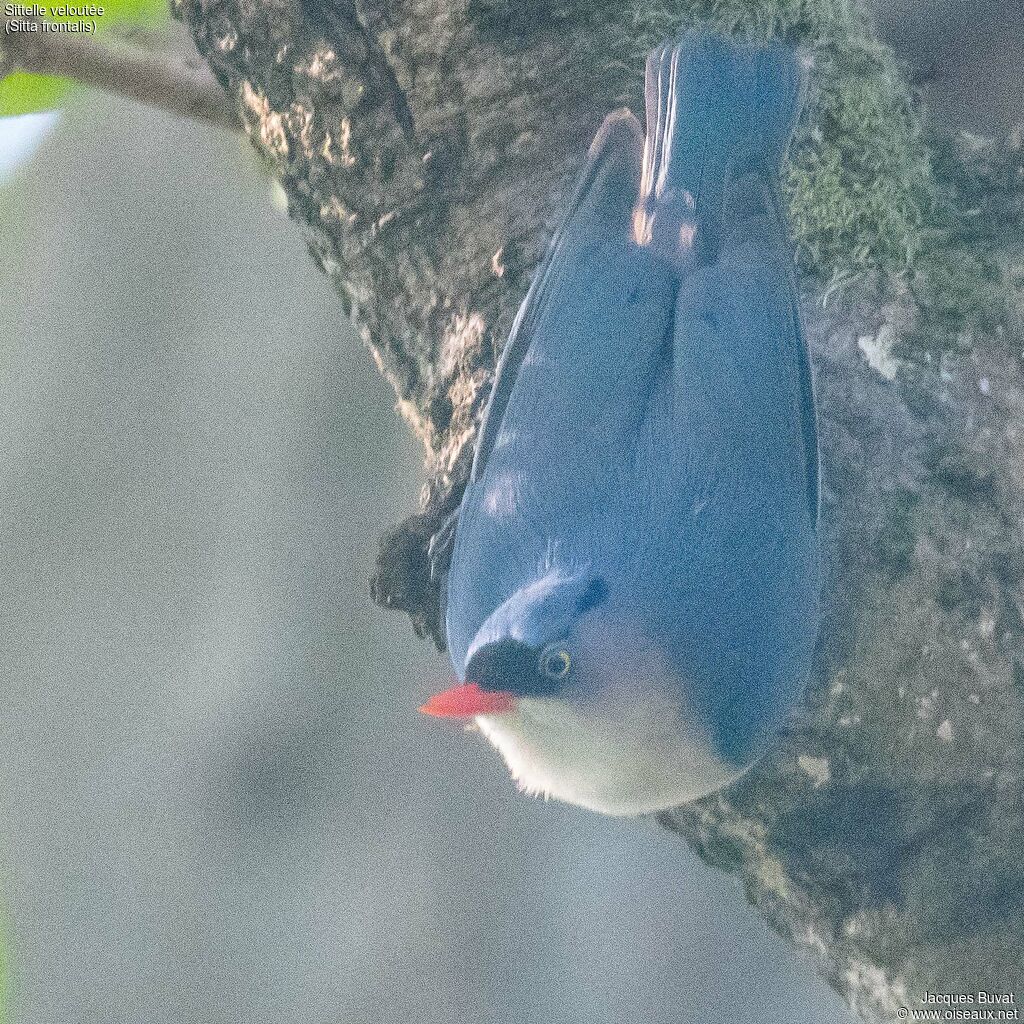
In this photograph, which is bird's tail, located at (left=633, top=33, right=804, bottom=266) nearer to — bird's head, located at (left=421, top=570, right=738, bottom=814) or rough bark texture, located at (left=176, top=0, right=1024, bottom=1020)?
rough bark texture, located at (left=176, top=0, right=1024, bottom=1020)

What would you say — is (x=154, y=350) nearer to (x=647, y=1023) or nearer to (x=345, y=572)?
(x=345, y=572)

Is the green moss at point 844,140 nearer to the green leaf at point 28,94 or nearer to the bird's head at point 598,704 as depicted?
the bird's head at point 598,704

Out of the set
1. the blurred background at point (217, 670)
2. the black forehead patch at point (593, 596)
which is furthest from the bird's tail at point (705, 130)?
the blurred background at point (217, 670)

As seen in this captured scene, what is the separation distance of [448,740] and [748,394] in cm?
436

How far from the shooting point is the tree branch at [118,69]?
114 inches

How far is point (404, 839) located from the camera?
700 centimetres

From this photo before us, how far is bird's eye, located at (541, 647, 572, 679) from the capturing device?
2484mm

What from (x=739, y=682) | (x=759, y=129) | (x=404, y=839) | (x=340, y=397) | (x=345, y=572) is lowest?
(x=404, y=839)

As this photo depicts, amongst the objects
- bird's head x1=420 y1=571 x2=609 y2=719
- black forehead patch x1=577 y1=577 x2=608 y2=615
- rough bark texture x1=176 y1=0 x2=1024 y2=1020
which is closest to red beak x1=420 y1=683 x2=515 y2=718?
bird's head x1=420 y1=571 x2=609 y2=719

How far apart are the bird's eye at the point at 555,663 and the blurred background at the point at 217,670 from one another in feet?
14.1

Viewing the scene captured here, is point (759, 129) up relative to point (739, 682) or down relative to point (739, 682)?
up

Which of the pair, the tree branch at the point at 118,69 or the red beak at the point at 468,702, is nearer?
the red beak at the point at 468,702

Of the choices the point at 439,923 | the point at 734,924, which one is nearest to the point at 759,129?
the point at 734,924

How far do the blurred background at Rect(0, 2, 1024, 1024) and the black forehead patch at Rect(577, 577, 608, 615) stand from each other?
13.7ft
